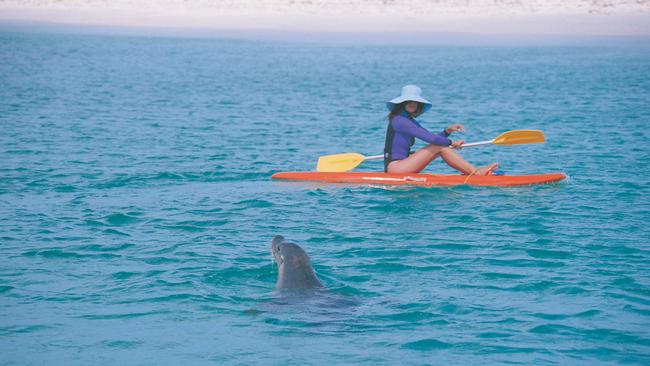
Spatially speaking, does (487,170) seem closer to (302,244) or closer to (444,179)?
(444,179)

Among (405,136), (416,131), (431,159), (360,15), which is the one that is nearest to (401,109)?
(405,136)

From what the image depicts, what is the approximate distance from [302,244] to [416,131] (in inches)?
135

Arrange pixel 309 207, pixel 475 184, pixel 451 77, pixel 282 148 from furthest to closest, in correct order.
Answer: pixel 451 77
pixel 282 148
pixel 475 184
pixel 309 207

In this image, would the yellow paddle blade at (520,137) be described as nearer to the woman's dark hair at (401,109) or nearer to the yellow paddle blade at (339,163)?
the woman's dark hair at (401,109)

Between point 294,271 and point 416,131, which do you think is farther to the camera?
point 416,131

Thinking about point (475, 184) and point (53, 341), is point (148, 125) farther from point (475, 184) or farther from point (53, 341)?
point (53, 341)

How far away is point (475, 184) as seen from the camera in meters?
13.5

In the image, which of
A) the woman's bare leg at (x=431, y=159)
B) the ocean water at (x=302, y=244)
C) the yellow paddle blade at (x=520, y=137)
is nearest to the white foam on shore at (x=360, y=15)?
the ocean water at (x=302, y=244)

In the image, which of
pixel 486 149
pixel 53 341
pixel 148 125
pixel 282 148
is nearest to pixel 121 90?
pixel 148 125

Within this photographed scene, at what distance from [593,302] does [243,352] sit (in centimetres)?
359

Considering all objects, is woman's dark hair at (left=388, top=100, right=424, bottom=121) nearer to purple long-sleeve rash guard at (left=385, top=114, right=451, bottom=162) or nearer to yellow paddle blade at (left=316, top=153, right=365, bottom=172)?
purple long-sleeve rash guard at (left=385, top=114, right=451, bottom=162)

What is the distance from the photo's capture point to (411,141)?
13711 millimetres

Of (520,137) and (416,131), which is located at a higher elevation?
(416,131)

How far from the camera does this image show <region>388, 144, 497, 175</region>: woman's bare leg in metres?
13.5
